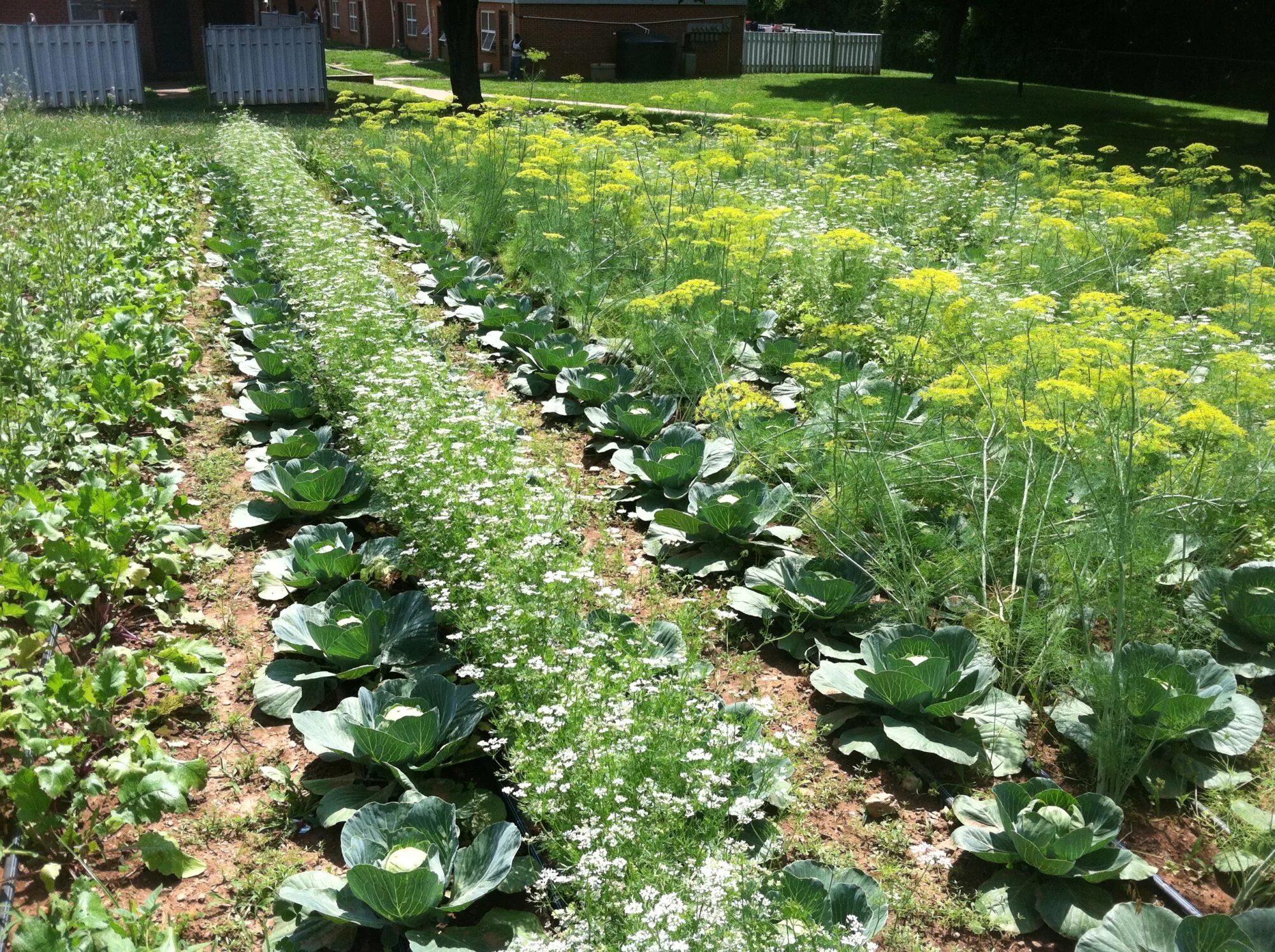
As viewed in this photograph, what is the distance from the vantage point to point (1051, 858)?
317cm

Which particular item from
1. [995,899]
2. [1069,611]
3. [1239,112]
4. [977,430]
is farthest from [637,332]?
[1239,112]

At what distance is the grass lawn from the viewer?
19625 millimetres

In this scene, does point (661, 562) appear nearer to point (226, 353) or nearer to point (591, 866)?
point (591, 866)

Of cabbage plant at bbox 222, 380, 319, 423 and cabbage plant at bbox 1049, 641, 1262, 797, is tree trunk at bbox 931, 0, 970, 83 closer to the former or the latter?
cabbage plant at bbox 222, 380, 319, 423

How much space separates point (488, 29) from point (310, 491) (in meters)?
30.9

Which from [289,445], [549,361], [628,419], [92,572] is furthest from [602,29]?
[92,572]

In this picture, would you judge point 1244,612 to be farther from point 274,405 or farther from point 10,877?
point 274,405

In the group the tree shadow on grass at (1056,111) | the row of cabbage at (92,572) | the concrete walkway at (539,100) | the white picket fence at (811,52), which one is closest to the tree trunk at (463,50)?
the concrete walkway at (539,100)

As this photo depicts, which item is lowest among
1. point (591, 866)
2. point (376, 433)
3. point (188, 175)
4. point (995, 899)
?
point (995, 899)

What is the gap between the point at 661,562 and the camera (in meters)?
5.06

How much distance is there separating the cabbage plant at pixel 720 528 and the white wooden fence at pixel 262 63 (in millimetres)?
20496

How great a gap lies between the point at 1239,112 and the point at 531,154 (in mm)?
20288

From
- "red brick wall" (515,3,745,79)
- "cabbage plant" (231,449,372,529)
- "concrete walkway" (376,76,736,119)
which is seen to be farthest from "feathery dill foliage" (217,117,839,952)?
"red brick wall" (515,3,745,79)

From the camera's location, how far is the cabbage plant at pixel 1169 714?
3.61 metres
